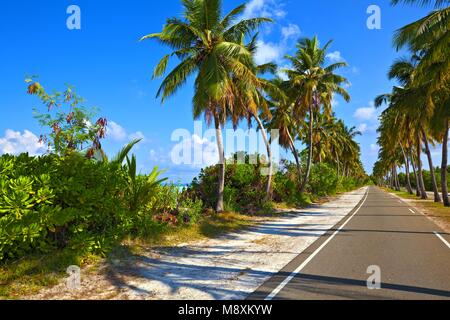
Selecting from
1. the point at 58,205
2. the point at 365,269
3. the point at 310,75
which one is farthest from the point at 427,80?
the point at 58,205

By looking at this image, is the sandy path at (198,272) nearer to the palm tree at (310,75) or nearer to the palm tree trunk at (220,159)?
the palm tree trunk at (220,159)

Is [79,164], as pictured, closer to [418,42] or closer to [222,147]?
[222,147]

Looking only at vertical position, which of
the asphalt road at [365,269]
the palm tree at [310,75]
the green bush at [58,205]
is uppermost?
the palm tree at [310,75]

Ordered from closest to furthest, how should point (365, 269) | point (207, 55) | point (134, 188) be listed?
point (365, 269) < point (134, 188) < point (207, 55)

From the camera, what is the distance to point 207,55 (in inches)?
698

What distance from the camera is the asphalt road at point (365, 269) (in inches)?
242

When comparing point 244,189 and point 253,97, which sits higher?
point 253,97

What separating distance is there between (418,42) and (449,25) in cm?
118

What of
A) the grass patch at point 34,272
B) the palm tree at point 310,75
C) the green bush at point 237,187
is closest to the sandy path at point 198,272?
the grass patch at point 34,272

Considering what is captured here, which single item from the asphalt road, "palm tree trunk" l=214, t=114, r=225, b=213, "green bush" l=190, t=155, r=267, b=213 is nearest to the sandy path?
the asphalt road

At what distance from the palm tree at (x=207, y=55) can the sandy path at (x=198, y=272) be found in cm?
724

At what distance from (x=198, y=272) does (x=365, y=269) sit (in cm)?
356

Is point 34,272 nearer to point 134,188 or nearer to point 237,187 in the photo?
point 134,188

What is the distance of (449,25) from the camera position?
13914 mm
